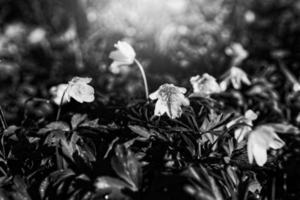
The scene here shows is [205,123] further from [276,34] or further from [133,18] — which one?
[133,18]

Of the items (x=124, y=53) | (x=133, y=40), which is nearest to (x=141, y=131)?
(x=124, y=53)

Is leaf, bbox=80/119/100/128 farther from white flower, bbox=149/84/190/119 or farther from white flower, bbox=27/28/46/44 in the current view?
white flower, bbox=27/28/46/44

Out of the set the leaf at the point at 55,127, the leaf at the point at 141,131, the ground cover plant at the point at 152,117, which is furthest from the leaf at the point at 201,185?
the leaf at the point at 55,127

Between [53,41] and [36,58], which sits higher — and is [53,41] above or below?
above

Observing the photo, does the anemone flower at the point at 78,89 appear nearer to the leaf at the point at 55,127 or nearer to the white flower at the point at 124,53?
the leaf at the point at 55,127

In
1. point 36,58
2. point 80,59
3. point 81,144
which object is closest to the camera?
point 81,144

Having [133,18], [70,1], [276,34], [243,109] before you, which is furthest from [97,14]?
[243,109]

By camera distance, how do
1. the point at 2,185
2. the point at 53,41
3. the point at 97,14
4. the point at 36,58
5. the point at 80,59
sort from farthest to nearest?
the point at 97,14, the point at 53,41, the point at 36,58, the point at 80,59, the point at 2,185
